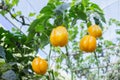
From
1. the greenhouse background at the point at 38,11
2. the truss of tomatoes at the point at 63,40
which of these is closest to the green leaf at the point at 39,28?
the truss of tomatoes at the point at 63,40

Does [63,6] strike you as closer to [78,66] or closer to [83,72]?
[78,66]

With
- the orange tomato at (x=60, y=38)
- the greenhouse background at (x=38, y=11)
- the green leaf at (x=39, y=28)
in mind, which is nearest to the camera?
the orange tomato at (x=60, y=38)

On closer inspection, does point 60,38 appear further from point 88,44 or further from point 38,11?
point 38,11

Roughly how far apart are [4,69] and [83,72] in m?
2.51

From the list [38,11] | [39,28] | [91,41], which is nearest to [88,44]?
[91,41]

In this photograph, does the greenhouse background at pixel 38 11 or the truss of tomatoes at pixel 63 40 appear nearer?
the truss of tomatoes at pixel 63 40

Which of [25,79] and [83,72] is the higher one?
[25,79]

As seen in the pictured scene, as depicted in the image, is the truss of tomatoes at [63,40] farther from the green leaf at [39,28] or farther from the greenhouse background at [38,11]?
the greenhouse background at [38,11]

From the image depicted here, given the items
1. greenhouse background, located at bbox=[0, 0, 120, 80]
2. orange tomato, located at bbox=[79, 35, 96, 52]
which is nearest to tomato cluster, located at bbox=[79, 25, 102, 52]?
orange tomato, located at bbox=[79, 35, 96, 52]

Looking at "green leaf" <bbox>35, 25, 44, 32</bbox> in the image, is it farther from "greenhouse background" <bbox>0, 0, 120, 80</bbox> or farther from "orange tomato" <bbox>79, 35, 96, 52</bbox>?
"greenhouse background" <bbox>0, 0, 120, 80</bbox>

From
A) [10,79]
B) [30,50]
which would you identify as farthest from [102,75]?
[10,79]

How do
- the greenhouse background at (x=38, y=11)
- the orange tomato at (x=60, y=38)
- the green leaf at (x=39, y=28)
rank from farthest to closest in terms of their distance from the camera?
the greenhouse background at (x=38, y=11), the green leaf at (x=39, y=28), the orange tomato at (x=60, y=38)

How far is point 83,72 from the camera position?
161 inches

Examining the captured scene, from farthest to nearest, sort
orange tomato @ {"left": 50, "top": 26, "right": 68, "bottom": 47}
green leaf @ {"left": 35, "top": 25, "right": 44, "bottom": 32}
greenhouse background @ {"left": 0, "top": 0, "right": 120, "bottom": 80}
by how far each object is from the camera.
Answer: greenhouse background @ {"left": 0, "top": 0, "right": 120, "bottom": 80} → green leaf @ {"left": 35, "top": 25, "right": 44, "bottom": 32} → orange tomato @ {"left": 50, "top": 26, "right": 68, "bottom": 47}
